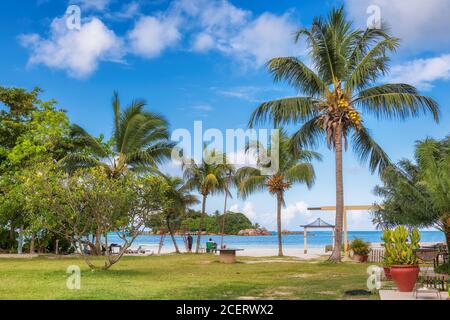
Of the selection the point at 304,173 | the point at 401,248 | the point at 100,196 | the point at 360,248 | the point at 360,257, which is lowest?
the point at 360,257

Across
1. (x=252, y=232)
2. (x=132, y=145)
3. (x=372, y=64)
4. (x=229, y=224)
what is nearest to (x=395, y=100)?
(x=372, y=64)

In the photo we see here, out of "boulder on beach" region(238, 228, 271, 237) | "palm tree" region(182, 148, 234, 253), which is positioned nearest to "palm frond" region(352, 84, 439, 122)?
"palm tree" region(182, 148, 234, 253)

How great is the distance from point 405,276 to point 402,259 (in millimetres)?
372

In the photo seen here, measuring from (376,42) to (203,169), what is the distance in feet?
57.7

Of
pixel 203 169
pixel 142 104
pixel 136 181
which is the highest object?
pixel 142 104

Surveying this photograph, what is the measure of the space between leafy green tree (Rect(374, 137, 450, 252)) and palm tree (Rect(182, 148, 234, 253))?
18352 millimetres

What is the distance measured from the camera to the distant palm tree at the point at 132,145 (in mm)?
27859

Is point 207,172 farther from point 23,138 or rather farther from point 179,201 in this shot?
point 23,138

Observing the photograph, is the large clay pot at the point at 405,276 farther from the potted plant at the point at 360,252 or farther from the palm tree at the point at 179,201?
the palm tree at the point at 179,201

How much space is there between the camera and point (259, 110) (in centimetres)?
2262

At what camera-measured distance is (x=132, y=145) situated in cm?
2802

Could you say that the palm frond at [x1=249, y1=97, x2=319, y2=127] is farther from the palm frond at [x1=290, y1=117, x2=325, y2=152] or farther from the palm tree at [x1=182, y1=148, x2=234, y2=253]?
the palm tree at [x1=182, y1=148, x2=234, y2=253]

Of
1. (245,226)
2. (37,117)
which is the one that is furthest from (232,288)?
(245,226)
